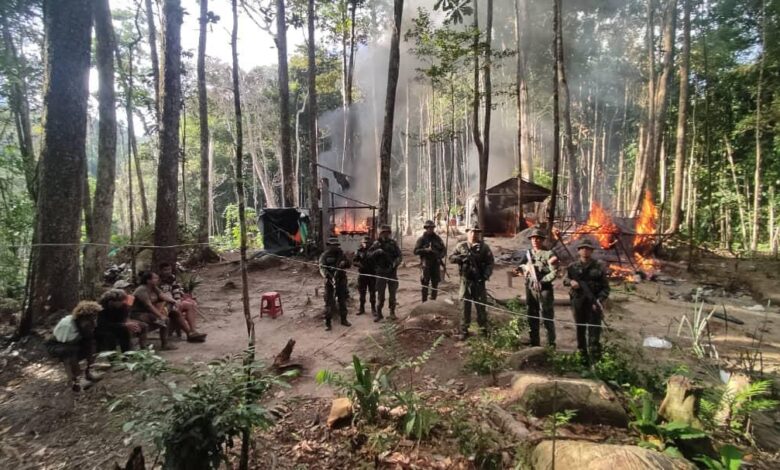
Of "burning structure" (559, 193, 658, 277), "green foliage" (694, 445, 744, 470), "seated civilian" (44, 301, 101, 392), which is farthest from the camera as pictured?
"burning structure" (559, 193, 658, 277)

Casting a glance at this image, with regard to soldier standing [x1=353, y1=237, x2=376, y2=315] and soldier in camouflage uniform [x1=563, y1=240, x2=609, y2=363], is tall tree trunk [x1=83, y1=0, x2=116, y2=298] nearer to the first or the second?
soldier standing [x1=353, y1=237, x2=376, y2=315]

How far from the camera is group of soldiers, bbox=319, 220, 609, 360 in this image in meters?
5.39

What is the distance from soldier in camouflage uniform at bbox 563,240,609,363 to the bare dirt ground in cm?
39

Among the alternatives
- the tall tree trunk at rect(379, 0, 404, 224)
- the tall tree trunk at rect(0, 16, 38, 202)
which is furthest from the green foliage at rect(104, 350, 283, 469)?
the tall tree trunk at rect(0, 16, 38, 202)

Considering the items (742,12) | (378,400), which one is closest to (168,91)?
(378,400)

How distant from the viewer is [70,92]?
610 centimetres

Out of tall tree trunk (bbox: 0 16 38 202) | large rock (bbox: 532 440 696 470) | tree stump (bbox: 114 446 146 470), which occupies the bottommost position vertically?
large rock (bbox: 532 440 696 470)

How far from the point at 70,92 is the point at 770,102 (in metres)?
24.1

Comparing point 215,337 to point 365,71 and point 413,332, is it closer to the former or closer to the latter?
point 413,332

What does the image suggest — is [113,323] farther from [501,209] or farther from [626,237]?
[501,209]

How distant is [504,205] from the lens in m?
20.2

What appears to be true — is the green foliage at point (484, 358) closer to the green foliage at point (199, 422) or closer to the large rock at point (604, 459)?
the large rock at point (604, 459)

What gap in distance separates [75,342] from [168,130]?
6.22 meters

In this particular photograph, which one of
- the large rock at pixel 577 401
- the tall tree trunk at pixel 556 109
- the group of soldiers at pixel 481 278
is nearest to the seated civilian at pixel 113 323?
the group of soldiers at pixel 481 278
